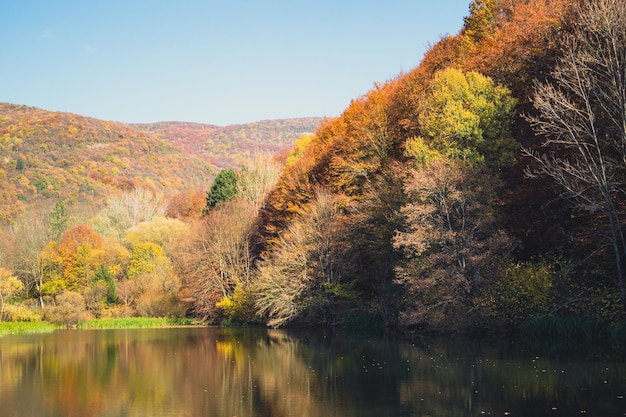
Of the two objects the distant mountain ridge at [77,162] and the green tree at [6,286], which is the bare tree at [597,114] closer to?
the green tree at [6,286]

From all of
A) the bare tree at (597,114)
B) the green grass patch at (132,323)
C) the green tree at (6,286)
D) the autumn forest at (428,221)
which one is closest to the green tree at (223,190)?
the autumn forest at (428,221)

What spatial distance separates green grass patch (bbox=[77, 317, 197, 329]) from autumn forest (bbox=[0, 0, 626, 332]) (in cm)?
104

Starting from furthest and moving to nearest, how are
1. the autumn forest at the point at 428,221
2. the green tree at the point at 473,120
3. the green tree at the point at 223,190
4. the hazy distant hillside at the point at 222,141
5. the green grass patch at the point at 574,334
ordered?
the hazy distant hillside at the point at 222,141 < the green tree at the point at 223,190 < the green tree at the point at 473,120 < the autumn forest at the point at 428,221 < the green grass patch at the point at 574,334

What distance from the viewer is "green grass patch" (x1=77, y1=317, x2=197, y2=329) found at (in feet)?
169

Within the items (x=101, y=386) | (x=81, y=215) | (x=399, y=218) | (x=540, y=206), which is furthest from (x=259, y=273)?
(x=81, y=215)

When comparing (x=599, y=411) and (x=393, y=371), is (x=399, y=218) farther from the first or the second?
(x=599, y=411)

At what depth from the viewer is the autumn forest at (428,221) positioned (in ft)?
87.7

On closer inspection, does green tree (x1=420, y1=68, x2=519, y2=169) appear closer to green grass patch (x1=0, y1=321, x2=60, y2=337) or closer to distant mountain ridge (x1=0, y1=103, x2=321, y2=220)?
green grass patch (x1=0, y1=321, x2=60, y2=337)

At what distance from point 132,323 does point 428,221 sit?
30040 mm

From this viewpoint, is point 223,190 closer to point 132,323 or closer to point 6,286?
point 132,323

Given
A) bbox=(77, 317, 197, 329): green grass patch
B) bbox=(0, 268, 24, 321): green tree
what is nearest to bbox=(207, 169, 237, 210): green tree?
bbox=(77, 317, 197, 329): green grass patch

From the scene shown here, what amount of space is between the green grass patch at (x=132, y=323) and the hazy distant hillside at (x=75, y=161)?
3999cm

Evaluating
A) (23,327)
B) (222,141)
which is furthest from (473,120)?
(222,141)

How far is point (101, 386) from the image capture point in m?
21.0
